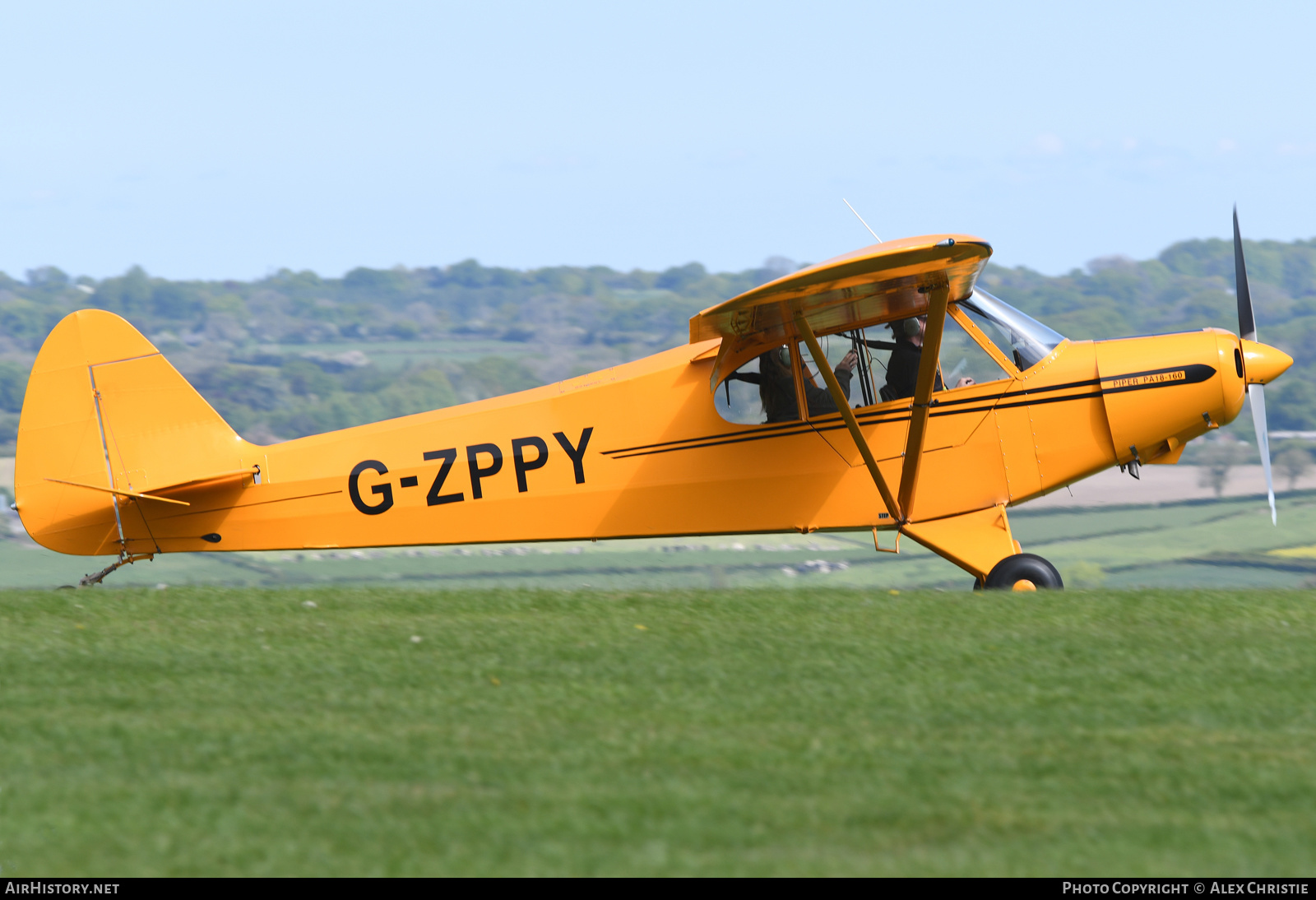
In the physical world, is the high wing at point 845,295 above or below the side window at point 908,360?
above

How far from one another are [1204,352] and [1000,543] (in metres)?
2.15

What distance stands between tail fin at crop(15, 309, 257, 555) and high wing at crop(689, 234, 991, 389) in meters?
4.37

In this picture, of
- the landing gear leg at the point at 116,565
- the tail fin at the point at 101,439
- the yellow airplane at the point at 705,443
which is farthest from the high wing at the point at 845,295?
the landing gear leg at the point at 116,565

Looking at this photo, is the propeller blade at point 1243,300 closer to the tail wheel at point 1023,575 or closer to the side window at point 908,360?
the side window at point 908,360

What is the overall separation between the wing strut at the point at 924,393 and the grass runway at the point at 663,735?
4.48ft

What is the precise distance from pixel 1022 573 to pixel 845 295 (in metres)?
2.47

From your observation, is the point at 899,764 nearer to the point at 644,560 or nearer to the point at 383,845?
the point at 383,845

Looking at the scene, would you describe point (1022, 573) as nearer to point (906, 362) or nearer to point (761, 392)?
point (906, 362)

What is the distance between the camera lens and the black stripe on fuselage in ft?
32.2

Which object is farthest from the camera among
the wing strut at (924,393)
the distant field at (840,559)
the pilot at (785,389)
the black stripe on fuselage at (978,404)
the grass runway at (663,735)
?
the distant field at (840,559)

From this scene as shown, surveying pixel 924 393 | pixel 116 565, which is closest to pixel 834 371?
pixel 924 393

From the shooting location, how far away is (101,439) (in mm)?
10531

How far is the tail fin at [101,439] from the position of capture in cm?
1052

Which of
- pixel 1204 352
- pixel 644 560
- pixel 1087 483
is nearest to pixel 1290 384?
pixel 1087 483
